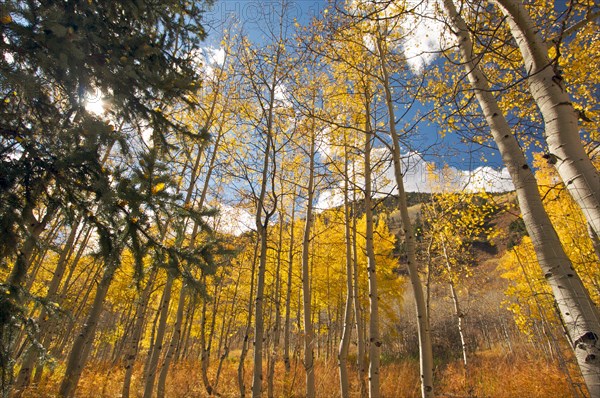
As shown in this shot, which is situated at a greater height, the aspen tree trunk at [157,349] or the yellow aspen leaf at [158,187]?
the yellow aspen leaf at [158,187]

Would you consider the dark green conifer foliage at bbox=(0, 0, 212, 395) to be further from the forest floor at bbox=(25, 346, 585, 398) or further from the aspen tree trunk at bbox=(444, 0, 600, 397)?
the forest floor at bbox=(25, 346, 585, 398)

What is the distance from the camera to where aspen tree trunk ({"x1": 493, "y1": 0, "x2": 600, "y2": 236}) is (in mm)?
1819

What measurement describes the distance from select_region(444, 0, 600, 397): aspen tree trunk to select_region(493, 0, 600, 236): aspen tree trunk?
196mm

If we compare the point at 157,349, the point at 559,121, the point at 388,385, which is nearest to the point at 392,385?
the point at 388,385

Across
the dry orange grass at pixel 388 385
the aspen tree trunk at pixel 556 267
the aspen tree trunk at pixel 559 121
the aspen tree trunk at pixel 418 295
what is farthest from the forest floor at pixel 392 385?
the aspen tree trunk at pixel 559 121

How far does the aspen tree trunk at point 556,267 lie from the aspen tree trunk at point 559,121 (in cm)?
20

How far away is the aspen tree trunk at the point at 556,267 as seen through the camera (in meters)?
1.51

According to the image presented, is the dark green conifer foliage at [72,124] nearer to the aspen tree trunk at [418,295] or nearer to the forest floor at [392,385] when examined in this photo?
the aspen tree trunk at [418,295]

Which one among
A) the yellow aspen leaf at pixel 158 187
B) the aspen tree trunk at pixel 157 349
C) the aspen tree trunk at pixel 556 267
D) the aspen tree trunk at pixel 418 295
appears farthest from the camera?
the aspen tree trunk at pixel 157 349

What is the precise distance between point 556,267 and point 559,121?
1042 millimetres

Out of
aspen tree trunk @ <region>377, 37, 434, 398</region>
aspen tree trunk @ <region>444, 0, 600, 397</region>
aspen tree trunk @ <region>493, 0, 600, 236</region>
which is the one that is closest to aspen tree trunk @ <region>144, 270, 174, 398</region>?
aspen tree trunk @ <region>377, 37, 434, 398</region>

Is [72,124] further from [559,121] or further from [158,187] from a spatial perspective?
[559,121]

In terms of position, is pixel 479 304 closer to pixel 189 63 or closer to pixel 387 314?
pixel 387 314

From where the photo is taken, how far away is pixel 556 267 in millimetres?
1726
